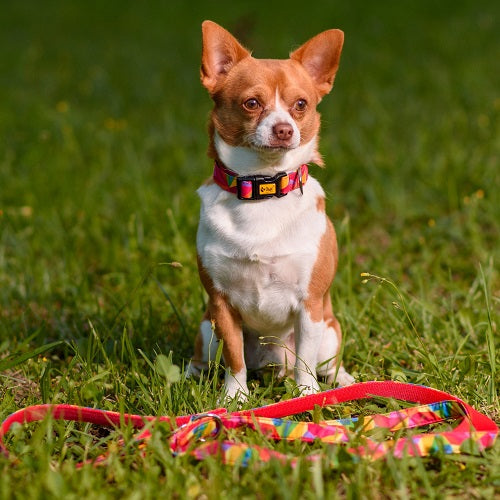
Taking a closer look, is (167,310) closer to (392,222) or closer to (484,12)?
(392,222)

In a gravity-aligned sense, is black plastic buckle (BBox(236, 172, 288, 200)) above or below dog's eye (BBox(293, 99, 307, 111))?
below

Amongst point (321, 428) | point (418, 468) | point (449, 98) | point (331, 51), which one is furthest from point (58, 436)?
point (449, 98)

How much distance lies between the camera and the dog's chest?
2889 millimetres

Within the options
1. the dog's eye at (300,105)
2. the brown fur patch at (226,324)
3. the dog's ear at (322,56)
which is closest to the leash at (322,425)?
the brown fur patch at (226,324)

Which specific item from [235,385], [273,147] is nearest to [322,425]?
[235,385]

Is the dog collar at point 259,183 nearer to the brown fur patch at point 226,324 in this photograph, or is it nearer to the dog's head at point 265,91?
the dog's head at point 265,91

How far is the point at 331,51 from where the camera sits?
3.04 m

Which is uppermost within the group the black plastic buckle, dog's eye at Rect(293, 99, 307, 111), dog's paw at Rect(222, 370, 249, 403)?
dog's eye at Rect(293, 99, 307, 111)

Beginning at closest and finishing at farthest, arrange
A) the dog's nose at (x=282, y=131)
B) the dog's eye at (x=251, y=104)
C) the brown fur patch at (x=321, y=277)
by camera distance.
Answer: the dog's nose at (x=282, y=131), the dog's eye at (x=251, y=104), the brown fur patch at (x=321, y=277)

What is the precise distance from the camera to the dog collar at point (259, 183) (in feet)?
9.47

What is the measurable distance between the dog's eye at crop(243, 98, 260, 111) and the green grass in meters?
→ 0.73

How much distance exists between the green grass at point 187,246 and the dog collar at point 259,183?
444 mm

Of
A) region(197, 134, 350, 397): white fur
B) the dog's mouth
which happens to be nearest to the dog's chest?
region(197, 134, 350, 397): white fur

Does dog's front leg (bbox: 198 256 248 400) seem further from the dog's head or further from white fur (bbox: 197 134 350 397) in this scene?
the dog's head
